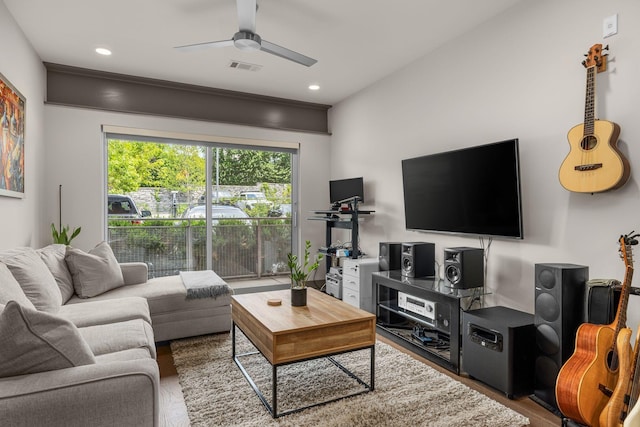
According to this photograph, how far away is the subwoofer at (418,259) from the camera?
11.0 feet

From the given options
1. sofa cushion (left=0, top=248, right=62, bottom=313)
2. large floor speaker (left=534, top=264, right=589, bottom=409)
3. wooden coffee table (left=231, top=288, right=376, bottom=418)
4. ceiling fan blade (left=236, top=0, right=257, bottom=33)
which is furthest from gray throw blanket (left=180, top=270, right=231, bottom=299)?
large floor speaker (left=534, top=264, right=589, bottom=409)

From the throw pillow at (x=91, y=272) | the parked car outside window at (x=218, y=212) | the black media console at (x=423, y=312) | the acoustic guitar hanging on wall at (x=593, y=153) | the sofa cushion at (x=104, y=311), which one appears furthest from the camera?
the parked car outside window at (x=218, y=212)

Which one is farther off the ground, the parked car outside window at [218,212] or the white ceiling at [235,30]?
the white ceiling at [235,30]

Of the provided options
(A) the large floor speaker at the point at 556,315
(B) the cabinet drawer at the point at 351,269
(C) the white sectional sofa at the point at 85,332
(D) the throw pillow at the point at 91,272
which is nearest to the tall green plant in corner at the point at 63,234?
(C) the white sectional sofa at the point at 85,332

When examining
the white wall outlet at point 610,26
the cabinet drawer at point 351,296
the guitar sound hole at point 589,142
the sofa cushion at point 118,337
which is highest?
the white wall outlet at point 610,26

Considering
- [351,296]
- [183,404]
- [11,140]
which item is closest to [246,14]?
[11,140]

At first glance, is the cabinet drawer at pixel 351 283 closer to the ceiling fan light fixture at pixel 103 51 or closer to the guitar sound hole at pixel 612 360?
the guitar sound hole at pixel 612 360

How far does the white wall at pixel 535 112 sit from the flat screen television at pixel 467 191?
5.8 inches

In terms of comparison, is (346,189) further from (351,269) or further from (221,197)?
(221,197)

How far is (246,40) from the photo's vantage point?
2762 millimetres

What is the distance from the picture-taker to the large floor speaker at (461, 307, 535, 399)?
2252mm

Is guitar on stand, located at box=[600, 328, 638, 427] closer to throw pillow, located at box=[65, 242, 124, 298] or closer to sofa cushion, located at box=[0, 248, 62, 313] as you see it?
sofa cushion, located at box=[0, 248, 62, 313]

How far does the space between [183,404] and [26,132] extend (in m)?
2.87

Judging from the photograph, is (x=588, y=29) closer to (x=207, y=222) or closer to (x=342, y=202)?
(x=342, y=202)
